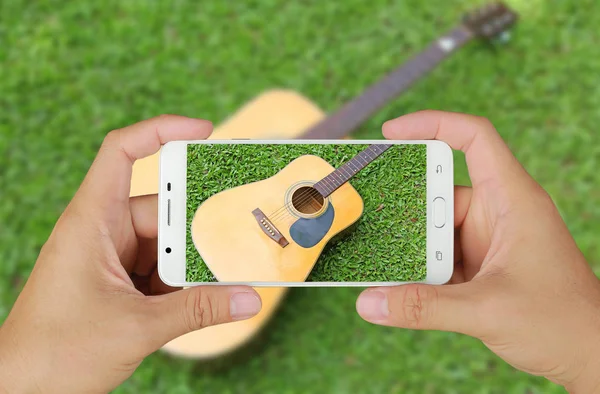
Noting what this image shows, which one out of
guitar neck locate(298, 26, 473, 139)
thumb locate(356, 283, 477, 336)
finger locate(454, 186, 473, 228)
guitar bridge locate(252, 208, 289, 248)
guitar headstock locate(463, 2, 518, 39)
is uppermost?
guitar headstock locate(463, 2, 518, 39)

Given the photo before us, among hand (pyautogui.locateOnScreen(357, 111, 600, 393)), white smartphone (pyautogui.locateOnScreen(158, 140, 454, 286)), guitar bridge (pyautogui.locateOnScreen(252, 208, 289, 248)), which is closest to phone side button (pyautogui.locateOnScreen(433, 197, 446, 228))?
white smartphone (pyautogui.locateOnScreen(158, 140, 454, 286))

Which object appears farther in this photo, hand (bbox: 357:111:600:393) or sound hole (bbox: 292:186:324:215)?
sound hole (bbox: 292:186:324:215)

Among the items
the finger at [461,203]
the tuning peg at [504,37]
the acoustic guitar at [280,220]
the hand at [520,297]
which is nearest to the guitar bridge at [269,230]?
the acoustic guitar at [280,220]

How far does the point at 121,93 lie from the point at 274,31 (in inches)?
31.0

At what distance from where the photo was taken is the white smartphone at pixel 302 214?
1.51 m

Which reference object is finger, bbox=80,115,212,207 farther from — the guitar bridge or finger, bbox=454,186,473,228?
finger, bbox=454,186,473,228

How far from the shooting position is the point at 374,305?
1378 millimetres

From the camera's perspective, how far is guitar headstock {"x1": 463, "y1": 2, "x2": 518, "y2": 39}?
2445 mm

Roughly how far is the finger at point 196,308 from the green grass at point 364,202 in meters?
0.12

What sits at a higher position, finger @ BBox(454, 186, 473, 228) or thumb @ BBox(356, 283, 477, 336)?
finger @ BBox(454, 186, 473, 228)

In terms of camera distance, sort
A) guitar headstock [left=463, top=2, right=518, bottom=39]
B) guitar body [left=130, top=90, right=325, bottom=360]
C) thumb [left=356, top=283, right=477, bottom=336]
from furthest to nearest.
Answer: guitar headstock [left=463, top=2, right=518, bottom=39]
guitar body [left=130, top=90, right=325, bottom=360]
thumb [left=356, top=283, right=477, bottom=336]

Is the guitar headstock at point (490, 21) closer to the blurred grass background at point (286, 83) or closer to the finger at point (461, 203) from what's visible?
the blurred grass background at point (286, 83)

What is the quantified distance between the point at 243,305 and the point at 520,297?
72cm

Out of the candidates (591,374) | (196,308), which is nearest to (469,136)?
(591,374)
